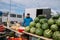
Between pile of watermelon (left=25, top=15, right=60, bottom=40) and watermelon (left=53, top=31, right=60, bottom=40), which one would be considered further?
pile of watermelon (left=25, top=15, right=60, bottom=40)

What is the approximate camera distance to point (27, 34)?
2.75 meters

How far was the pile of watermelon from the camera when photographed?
2150 millimetres

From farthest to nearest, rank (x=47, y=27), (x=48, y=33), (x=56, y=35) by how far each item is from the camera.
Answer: (x=47, y=27), (x=48, y=33), (x=56, y=35)

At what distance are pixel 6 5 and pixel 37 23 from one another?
26.8ft

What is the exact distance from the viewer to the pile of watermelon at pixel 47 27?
215 centimetres

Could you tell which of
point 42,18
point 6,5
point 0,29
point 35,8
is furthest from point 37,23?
point 6,5

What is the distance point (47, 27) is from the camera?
233cm

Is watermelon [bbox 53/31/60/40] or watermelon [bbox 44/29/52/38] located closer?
watermelon [bbox 53/31/60/40]

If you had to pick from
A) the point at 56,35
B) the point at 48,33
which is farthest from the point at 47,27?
the point at 56,35

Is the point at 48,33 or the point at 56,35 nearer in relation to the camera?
the point at 56,35

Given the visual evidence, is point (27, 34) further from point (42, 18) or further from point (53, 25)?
point (53, 25)

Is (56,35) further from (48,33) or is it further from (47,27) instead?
(47,27)

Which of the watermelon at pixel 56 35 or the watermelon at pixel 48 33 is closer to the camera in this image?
the watermelon at pixel 56 35

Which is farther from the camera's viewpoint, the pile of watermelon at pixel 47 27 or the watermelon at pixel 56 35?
the pile of watermelon at pixel 47 27
